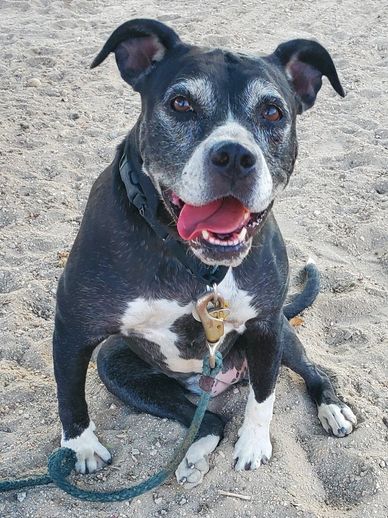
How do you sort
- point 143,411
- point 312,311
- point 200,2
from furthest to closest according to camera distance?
point 200,2 < point 312,311 < point 143,411

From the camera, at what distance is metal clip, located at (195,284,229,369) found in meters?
2.82

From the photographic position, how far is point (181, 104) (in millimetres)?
2693

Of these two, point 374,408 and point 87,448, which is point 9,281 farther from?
point 374,408

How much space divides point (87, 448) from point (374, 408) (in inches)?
55.6

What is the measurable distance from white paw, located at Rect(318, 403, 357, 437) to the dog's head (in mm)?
1177

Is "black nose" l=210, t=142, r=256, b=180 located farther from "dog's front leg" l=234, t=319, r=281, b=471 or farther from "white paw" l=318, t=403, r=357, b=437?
"white paw" l=318, t=403, r=357, b=437

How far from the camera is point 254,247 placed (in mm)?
2926

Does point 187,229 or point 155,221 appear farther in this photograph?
point 155,221

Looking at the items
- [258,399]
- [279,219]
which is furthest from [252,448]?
[279,219]

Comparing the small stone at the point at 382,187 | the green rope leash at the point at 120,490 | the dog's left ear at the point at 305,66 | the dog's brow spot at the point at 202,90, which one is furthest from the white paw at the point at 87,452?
the small stone at the point at 382,187

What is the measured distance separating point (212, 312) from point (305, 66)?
46.6 inches

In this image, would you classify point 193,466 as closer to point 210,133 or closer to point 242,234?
point 242,234

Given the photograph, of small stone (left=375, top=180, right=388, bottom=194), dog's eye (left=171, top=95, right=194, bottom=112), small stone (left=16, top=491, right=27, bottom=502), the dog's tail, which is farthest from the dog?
small stone (left=375, top=180, right=388, bottom=194)

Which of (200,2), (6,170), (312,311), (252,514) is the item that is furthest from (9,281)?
(200,2)
